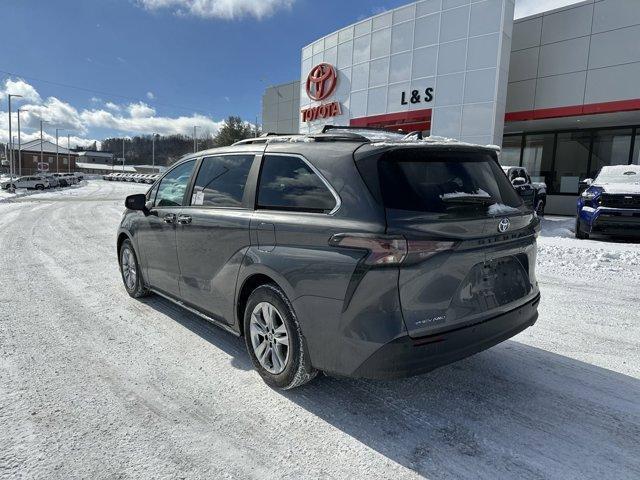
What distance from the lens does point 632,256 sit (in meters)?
7.73

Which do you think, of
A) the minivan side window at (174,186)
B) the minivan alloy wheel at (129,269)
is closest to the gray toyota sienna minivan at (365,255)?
the minivan side window at (174,186)

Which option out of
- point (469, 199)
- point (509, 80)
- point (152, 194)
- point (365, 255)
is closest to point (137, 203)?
point (152, 194)

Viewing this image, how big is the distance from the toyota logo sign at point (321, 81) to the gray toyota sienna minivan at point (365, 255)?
1987 cm

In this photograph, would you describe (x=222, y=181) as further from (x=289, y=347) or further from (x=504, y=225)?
(x=504, y=225)

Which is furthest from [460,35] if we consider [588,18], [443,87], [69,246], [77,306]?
[77,306]

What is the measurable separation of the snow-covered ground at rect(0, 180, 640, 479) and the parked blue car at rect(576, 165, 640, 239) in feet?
20.0

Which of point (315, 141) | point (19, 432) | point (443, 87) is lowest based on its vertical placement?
point (19, 432)

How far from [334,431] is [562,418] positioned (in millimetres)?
1540

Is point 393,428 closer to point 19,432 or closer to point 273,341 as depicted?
point 273,341

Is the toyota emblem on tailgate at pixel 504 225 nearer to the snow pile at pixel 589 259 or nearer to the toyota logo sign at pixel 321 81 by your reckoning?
the snow pile at pixel 589 259

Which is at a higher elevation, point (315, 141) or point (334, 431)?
point (315, 141)

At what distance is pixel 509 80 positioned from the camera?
61.1 feet

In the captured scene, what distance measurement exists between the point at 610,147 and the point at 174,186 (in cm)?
2016

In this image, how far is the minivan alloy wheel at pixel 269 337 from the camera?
3.05m
